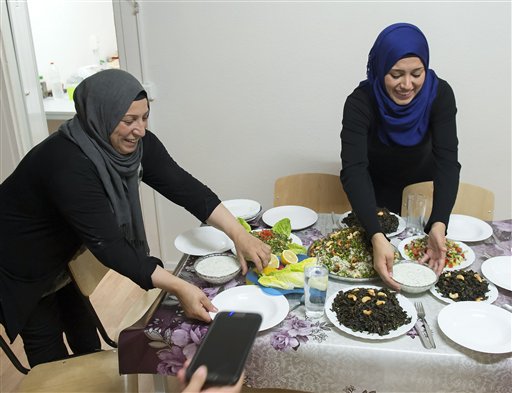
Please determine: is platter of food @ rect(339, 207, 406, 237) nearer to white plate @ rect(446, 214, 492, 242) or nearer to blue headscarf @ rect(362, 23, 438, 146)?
white plate @ rect(446, 214, 492, 242)

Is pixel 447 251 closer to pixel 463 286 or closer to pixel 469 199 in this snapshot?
pixel 463 286

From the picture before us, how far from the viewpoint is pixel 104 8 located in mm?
3766

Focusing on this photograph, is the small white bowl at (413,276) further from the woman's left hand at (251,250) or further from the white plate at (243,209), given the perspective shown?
the white plate at (243,209)

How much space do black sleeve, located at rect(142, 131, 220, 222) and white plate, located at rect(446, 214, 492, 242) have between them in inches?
32.0

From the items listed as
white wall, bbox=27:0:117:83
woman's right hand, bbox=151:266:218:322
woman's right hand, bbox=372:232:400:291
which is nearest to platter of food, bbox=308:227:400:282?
woman's right hand, bbox=372:232:400:291

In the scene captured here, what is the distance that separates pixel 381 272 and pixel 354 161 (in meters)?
0.44

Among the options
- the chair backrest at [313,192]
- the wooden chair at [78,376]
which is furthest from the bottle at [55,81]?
the wooden chair at [78,376]

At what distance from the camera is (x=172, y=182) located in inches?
66.2

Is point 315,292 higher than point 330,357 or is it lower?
higher

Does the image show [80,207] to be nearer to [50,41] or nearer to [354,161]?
[354,161]

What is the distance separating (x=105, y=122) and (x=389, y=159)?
41.0 inches

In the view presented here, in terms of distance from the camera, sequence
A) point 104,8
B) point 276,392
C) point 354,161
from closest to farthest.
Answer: point 276,392, point 354,161, point 104,8

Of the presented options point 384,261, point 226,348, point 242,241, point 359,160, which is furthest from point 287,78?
point 226,348

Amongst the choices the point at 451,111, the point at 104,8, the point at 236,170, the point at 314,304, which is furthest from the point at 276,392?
the point at 104,8
